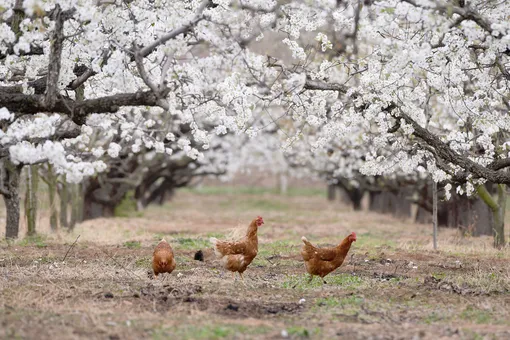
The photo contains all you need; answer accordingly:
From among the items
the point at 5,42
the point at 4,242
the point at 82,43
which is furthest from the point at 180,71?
the point at 4,242

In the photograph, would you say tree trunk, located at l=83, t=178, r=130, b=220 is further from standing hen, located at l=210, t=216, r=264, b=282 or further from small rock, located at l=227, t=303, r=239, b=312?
small rock, located at l=227, t=303, r=239, b=312

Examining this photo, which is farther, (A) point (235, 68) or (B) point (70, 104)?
(A) point (235, 68)

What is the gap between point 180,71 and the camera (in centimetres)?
1280

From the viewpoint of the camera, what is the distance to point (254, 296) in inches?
396

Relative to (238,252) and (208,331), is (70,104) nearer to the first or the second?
(238,252)

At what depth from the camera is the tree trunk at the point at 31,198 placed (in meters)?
19.2

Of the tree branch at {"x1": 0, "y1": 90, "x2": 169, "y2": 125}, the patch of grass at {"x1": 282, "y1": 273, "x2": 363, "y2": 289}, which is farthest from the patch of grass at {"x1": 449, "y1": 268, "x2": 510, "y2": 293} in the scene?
the tree branch at {"x1": 0, "y1": 90, "x2": 169, "y2": 125}

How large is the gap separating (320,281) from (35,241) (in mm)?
9221

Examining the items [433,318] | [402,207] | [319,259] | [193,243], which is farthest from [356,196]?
[433,318]

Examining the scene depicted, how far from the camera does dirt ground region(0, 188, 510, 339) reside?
25.6 ft

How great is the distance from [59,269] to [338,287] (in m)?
4.90

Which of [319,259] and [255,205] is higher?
[255,205]

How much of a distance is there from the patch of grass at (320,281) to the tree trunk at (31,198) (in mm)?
9923

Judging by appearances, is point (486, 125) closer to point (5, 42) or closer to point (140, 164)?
point (5, 42)
